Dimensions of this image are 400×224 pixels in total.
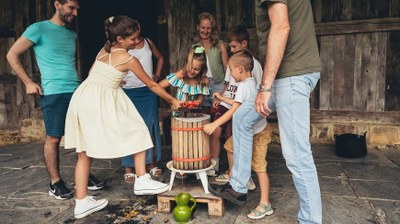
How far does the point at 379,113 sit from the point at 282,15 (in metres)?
3.68

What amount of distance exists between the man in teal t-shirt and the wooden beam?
3.50 metres

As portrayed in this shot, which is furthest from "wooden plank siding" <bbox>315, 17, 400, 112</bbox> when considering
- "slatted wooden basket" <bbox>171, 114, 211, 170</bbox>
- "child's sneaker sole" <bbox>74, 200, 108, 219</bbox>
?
"child's sneaker sole" <bbox>74, 200, 108, 219</bbox>

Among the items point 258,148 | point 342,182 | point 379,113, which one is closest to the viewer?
point 258,148

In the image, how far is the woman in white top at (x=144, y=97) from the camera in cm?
410

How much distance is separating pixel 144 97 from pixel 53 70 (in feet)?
3.44

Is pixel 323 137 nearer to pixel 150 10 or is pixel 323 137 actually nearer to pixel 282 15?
pixel 282 15

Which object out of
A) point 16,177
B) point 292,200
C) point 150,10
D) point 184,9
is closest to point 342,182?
point 292,200

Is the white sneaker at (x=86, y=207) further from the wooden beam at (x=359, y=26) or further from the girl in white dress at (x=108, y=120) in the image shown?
the wooden beam at (x=359, y=26)

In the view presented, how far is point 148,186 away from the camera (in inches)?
132

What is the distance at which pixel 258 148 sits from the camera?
316 centimetres

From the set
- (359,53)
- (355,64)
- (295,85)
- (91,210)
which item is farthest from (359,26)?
(91,210)

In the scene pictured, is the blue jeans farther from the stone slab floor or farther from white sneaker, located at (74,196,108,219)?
white sneaker, located at (74,196,108,219)

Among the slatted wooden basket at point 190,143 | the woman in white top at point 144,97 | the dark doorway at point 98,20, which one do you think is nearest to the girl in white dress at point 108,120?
the slatted wooden basket at point 190,143

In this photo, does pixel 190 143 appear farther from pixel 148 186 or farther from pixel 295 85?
pixel 295 85
